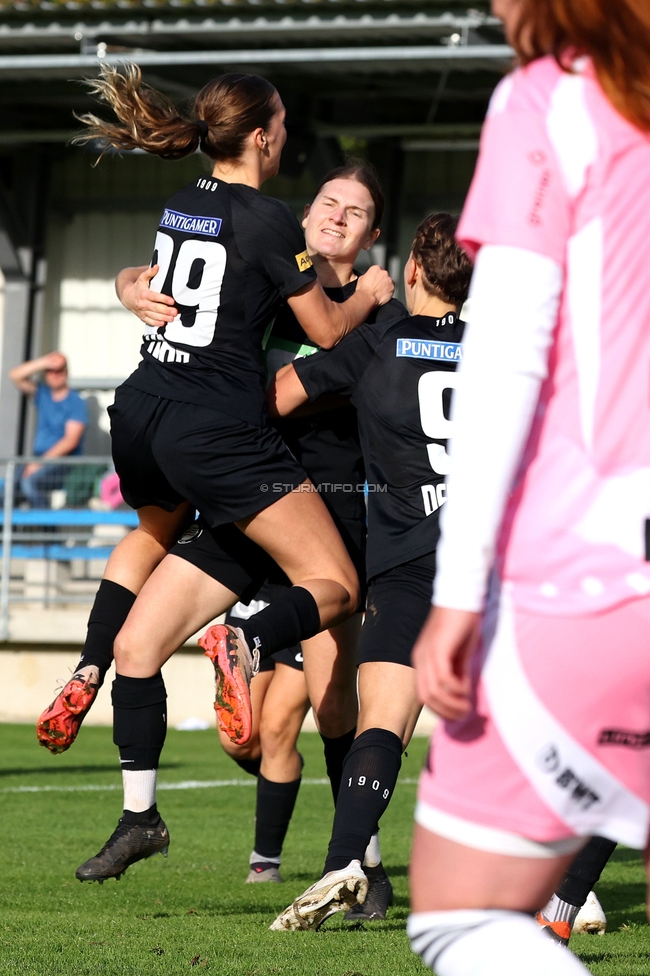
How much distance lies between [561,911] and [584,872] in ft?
0.46

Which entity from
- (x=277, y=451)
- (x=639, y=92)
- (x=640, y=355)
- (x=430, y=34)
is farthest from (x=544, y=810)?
(x=430, y=34)

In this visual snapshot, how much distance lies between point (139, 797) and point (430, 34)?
10.2 metres

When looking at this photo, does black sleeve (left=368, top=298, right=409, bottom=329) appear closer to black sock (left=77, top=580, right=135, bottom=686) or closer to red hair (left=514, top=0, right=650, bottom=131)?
black sock (left=77, top=580, right=135, bottom=686)

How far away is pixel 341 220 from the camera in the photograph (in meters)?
4.75

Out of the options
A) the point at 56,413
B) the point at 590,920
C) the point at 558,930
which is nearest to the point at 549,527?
the point at 558,930

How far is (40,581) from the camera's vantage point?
1373 cm

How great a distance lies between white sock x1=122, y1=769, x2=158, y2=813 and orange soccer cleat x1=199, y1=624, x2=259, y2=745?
611 mm

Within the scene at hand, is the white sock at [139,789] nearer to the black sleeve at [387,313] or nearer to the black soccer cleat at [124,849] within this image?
the black soccer cleat at [124,849]

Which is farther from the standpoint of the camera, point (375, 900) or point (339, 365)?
point (375, 900)

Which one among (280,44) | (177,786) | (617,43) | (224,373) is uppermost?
(280,44)

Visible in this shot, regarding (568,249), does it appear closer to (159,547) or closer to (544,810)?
(544,810)

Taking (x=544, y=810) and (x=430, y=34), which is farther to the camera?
(x=430, y=34)

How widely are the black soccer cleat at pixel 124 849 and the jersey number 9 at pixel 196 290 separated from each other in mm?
1441

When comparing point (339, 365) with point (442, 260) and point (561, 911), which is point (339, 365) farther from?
point (561, 911)
